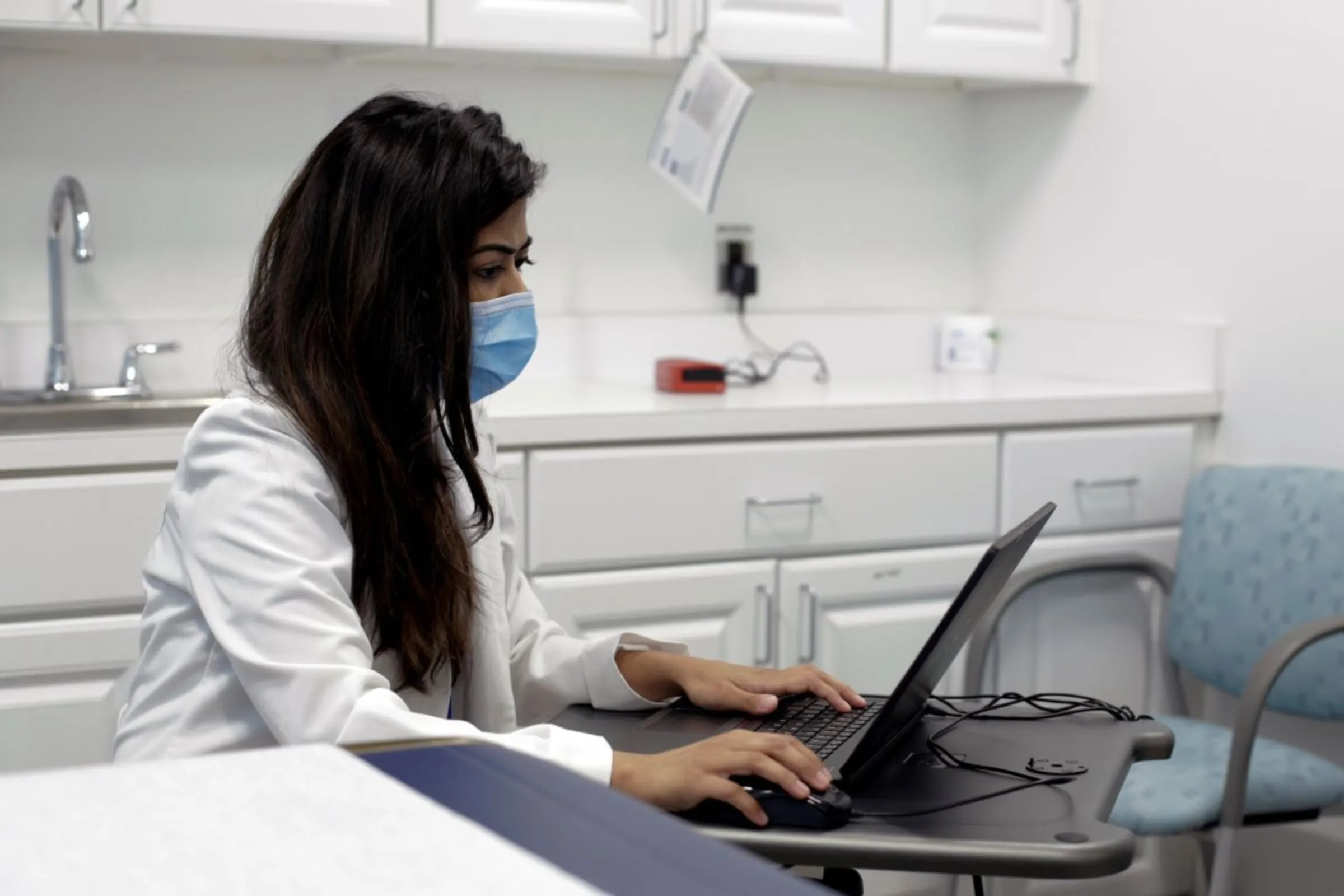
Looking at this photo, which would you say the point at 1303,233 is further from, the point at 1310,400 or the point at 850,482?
the point at 850,482

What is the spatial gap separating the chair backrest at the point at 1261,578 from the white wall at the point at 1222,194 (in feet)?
0.69

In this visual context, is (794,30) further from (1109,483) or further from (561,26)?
(1109,483)

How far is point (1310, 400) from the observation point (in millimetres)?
2447

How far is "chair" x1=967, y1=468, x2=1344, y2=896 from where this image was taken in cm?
188

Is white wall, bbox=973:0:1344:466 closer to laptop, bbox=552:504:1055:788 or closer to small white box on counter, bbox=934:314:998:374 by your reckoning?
small white box on counter, bbox=934:314:998:374

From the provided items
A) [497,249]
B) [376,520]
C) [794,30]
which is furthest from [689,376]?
[376,520]

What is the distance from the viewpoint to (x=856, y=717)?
Answer: 4.35ft

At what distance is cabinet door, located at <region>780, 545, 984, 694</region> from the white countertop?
0.66 feet

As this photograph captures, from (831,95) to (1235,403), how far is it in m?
0.95

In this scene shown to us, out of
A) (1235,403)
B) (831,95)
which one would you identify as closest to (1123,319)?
(1235,403)

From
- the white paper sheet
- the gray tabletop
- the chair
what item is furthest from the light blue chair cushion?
the white paper sheet

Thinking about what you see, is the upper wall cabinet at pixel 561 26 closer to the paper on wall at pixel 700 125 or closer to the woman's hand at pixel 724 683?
the paper on wall at pixel 700 125

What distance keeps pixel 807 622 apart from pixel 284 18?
1142 mm

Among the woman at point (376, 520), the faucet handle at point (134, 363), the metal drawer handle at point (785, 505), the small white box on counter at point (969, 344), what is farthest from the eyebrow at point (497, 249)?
the small white box on counter at point (969, 344)
